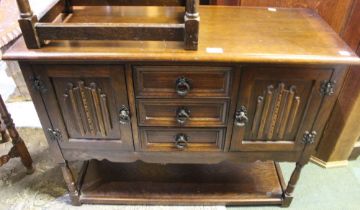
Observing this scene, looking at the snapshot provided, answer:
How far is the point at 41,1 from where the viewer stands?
1.44 meters

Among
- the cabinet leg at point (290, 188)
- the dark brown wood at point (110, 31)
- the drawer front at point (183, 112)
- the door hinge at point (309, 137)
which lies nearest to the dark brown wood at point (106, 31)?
the dark brown wood at point (110, 31)

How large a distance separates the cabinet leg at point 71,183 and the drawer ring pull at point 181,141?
48 cm

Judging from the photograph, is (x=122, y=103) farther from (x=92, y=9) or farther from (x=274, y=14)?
(x=274, y=14)

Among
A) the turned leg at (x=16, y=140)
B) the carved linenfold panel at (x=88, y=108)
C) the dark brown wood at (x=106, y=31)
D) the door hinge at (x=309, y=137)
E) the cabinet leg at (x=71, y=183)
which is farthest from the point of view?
the turned leg at (x=16, y=140)

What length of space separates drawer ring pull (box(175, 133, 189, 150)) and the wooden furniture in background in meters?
0.61

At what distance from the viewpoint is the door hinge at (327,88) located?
86 cm

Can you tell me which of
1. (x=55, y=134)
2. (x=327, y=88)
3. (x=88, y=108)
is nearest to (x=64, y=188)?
(x=55, y=134)

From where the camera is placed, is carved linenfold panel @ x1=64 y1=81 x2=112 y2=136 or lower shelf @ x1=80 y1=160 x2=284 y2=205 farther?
lower shelf @ x1=80 y1=160 x2=284 y2=205

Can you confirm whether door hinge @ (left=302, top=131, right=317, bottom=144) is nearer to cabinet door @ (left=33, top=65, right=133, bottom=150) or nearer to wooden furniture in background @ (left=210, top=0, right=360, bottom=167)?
wooden furniture in background @ (left=210, top=0, right=360, bottom=167)

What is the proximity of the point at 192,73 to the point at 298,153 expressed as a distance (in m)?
0.56

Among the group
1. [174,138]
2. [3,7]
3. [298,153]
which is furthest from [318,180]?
[3,7]

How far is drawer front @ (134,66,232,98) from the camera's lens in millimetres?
831

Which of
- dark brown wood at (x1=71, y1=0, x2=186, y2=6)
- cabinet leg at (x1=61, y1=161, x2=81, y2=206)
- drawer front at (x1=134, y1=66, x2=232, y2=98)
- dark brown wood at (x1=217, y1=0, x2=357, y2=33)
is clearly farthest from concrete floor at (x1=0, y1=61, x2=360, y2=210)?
dark brown wood at (x1=71, y1=0, x2=186, y2=6)

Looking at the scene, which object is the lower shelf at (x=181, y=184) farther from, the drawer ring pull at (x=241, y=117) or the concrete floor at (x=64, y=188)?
the drawer ring pull at (x=241, y=117)
